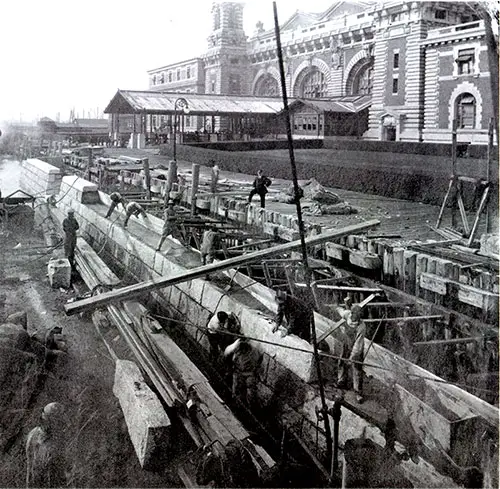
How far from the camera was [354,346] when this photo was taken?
7.40m

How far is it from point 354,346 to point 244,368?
2050 mm

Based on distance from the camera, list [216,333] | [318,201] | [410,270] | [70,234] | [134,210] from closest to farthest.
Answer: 1. [216,333]
2. [410,270]
3. [70,234]
4. [318,201]
5. [134,210]

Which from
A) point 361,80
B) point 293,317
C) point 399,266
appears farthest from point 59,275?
point 361,80

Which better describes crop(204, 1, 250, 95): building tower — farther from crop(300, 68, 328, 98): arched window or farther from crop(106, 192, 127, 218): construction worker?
crop(106, 192, 127, 218): construction worker

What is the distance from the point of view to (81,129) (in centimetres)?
6656

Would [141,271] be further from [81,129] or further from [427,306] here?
[81,129]

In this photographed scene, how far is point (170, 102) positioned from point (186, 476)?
35.4 metres

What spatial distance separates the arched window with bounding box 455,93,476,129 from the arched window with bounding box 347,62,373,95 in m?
13.3

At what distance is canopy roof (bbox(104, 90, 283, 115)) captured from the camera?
37.8 m

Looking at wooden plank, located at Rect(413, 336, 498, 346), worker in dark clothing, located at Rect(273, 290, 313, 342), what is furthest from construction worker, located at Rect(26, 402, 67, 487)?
wooden plank, located at Rect(413, 336, 498, 346)

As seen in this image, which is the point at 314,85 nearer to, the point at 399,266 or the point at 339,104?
the point at 339,104

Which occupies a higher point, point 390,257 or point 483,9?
point 483,9

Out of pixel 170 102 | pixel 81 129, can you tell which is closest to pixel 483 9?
pixel 170 102

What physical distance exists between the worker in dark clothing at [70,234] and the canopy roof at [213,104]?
22.7 metres
